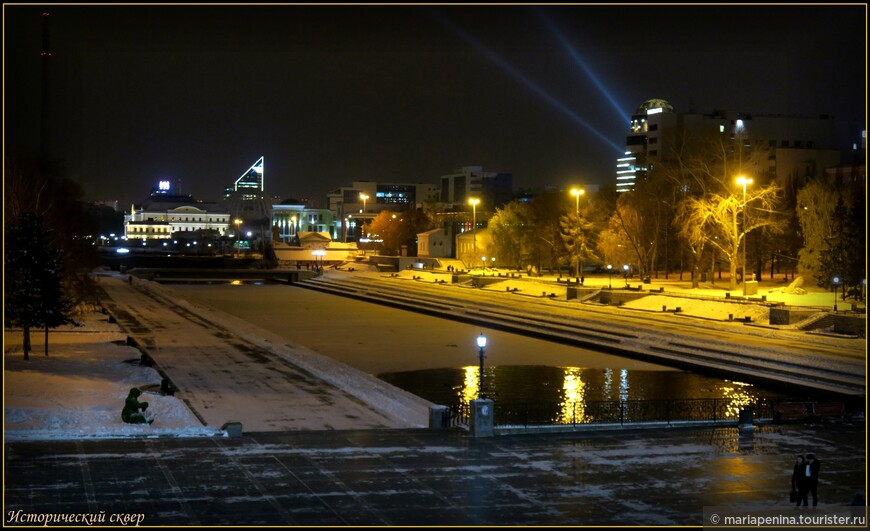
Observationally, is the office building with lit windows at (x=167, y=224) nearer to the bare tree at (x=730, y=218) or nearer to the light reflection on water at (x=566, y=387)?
the bare tree at (x=730, y=218)

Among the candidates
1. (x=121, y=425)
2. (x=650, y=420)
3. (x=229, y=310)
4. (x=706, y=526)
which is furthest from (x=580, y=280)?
(x=706, y=526)

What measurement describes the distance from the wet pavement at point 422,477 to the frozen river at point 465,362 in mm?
9625

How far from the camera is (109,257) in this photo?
124 m

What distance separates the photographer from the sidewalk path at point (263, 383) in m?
24.4

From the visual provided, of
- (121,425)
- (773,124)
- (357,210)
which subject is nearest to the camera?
(121,425)

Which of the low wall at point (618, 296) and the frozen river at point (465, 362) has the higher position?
the low wall at point (618, 296)

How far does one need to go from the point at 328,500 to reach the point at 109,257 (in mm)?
118698

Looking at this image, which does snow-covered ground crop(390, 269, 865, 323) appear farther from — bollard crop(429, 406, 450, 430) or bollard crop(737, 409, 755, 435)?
bollard crop(429, 406, 450, 430)

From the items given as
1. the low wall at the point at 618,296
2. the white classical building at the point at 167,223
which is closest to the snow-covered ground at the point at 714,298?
the low wall at the point at 618,296

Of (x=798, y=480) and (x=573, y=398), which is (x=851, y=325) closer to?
(x=573, y=398)

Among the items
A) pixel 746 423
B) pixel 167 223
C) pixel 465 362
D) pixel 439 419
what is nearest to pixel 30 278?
pixel 465 362

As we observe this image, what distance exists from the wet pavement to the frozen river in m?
9.63

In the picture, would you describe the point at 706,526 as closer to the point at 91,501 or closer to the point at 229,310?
the point at 91,501

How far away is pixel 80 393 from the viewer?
82.6 ft
